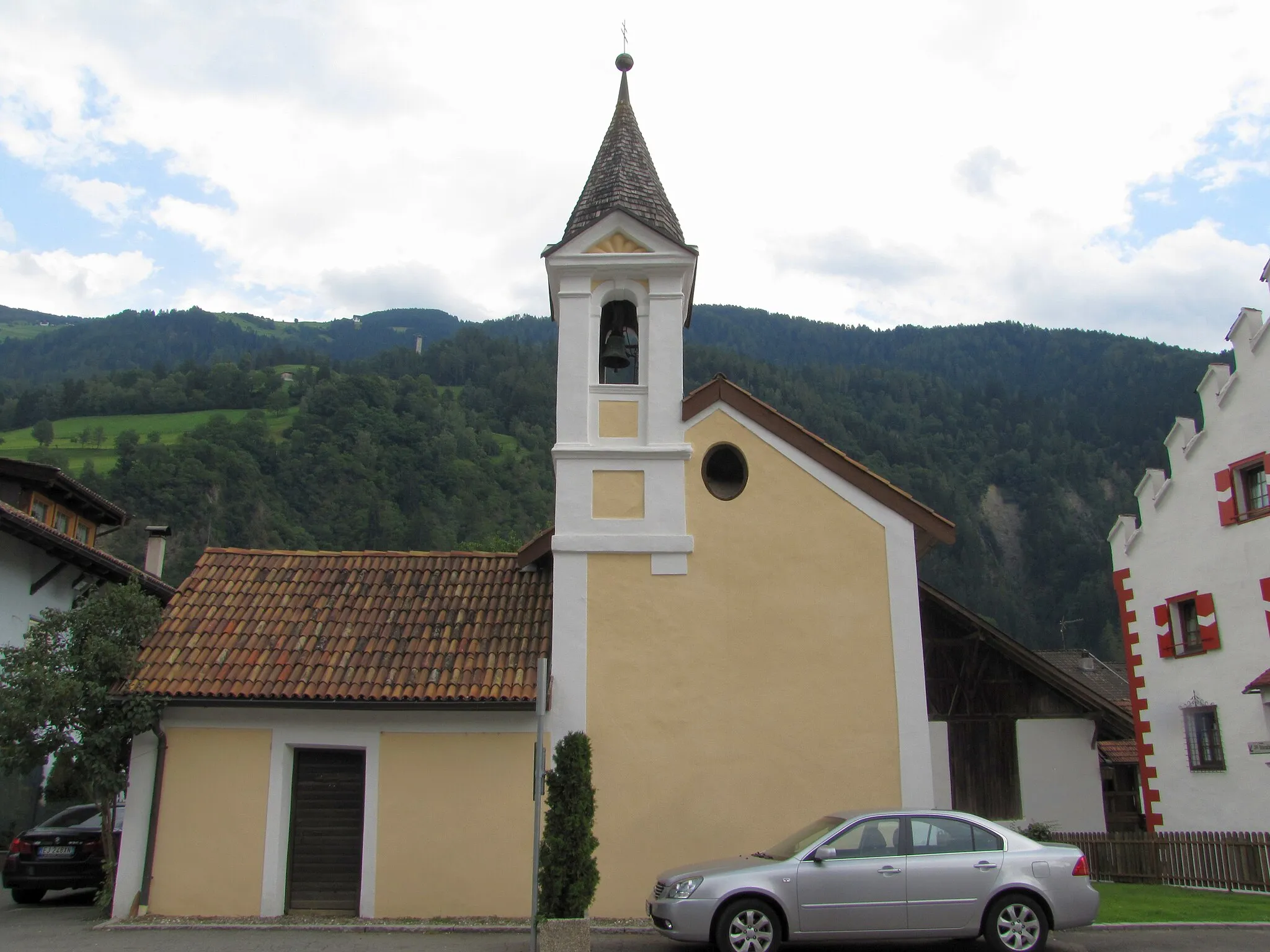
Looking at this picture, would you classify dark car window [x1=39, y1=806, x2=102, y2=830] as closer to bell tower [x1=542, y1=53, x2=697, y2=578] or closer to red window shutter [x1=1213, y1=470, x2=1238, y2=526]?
bell tower [x1=542, y1=53, x2=697, y2=578]

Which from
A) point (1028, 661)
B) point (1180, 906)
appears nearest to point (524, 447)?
point (1028, 661)

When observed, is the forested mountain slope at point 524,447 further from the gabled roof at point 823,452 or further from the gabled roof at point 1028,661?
the gabled roof at point 823,452

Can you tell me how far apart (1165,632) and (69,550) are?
25.1 meters

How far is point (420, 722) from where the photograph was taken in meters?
13.8

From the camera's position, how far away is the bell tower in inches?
573

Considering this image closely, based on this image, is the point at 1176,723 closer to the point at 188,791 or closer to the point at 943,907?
the point at 943,907

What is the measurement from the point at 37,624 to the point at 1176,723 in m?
22.3

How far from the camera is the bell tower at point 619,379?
47.8ft

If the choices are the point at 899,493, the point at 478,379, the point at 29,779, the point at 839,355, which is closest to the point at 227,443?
the point at 478,379

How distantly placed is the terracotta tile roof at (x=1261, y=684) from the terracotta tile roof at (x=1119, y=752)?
7.66m

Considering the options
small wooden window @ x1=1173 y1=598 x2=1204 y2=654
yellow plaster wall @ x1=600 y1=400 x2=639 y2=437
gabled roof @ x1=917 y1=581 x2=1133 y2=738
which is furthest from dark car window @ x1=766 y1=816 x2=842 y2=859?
small wooden window @ x1=1173 y1=598 x2=1204 y2=654

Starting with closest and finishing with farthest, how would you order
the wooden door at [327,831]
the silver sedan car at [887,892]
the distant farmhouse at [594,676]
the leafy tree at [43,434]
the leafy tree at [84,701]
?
the silver sedan car at [887,892] < the leafy tree at [84,701] < the distant farmhouse at [594,676] < the wooden door at [327,831] < the leafy tree at [43,434]

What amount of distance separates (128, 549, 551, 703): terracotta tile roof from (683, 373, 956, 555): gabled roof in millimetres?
3709

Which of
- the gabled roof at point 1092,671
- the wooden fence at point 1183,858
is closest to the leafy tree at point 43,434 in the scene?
the gabled roof at point 1092,671
